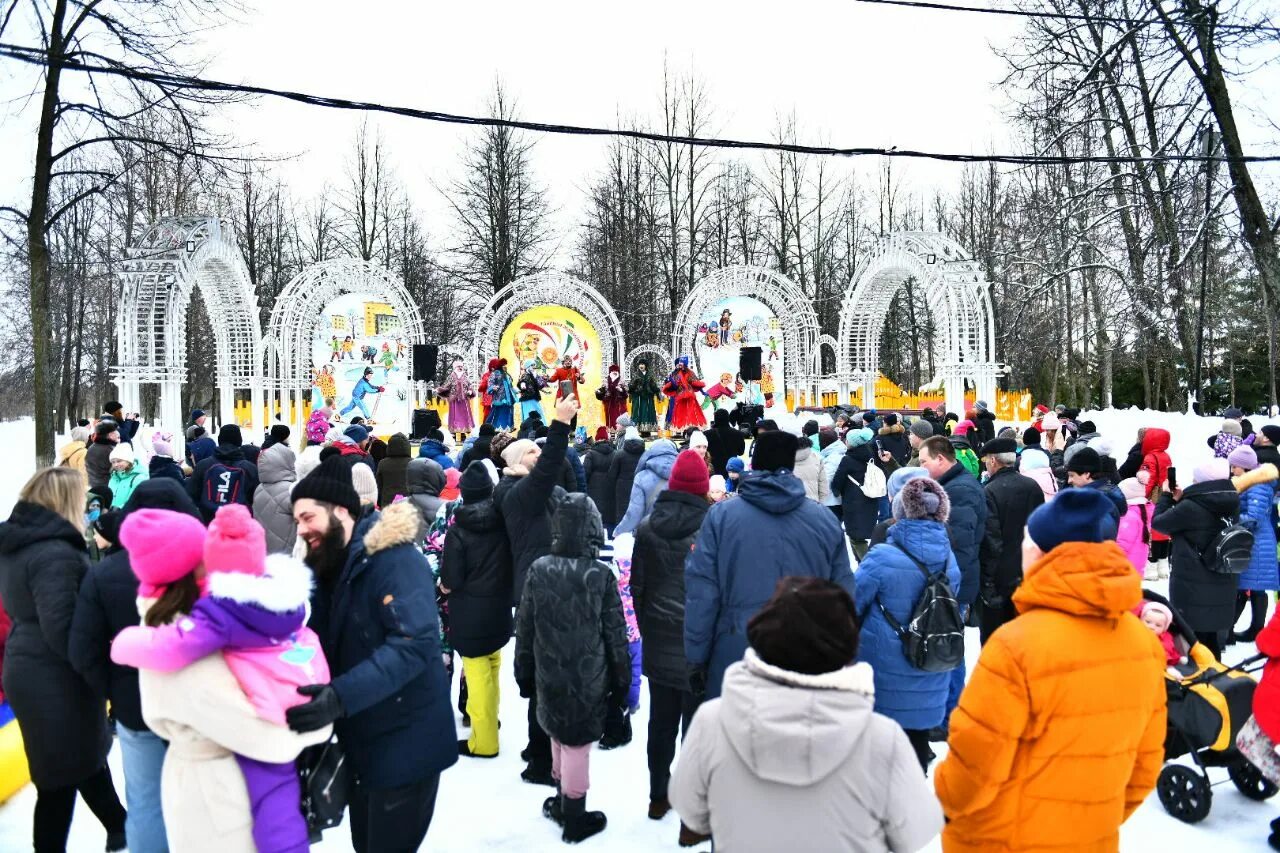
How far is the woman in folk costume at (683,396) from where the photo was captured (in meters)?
20.0

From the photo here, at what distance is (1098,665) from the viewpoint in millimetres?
2455

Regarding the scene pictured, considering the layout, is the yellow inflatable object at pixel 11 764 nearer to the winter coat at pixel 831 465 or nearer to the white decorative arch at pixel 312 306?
the winter coat at pixel 831 465

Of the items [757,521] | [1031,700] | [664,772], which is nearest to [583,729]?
[664,772]

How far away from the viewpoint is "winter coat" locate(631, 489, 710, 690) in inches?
170

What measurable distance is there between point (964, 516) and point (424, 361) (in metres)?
18.1

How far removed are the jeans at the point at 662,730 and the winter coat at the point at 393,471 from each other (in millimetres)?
4223

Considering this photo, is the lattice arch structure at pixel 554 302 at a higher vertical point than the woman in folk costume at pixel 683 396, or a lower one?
higher

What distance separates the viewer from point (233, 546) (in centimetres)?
254

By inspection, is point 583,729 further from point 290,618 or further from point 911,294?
point 911,294

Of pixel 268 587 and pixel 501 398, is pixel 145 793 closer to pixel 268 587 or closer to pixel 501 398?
pixel 268 587

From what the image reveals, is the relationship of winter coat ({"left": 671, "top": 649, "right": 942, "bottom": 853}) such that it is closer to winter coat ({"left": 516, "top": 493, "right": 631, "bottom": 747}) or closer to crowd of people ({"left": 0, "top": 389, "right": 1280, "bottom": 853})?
crowd of people ({"left": 0, "top": 389, "right": 1280, "bottom": 853})

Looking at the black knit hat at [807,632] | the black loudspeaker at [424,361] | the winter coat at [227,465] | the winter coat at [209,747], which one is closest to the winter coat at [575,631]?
the winter coat at [209,747]

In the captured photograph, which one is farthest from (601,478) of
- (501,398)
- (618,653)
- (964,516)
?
(501,398)

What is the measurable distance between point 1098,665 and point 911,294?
128ft
